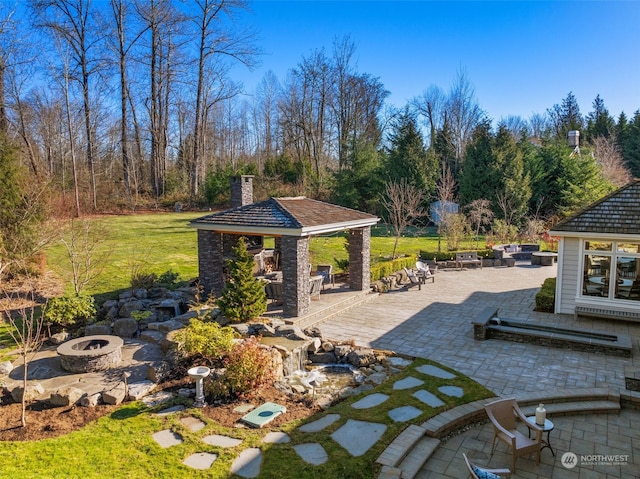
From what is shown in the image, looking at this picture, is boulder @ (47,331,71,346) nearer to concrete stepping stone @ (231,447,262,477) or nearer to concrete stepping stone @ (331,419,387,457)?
concrete stepping stone @ (231,447,262,477)

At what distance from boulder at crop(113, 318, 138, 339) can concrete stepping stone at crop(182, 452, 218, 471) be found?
568 centimetres

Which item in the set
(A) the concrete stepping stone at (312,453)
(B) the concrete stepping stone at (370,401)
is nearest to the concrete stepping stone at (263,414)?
(A) the concrete stepping stone at (312,453)

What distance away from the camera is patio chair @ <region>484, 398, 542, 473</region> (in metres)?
5.42

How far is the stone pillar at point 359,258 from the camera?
14352 millimetres

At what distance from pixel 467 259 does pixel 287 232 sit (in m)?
12.0

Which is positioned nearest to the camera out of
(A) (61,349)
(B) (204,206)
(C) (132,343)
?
(A) (61,349)

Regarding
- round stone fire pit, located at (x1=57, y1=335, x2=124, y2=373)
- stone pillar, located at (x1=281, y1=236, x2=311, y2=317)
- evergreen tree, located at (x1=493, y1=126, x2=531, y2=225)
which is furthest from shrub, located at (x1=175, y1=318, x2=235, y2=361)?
evergreen tree, located at (x1=493, y1=126, x2=531, y2=225)

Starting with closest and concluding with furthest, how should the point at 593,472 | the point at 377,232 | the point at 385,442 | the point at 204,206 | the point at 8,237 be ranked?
the point at 593,472 < the point at 385,442 < the point at 8,237 < the point at 377,232 < the point at 204,206

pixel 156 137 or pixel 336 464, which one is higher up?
pixel 156 137

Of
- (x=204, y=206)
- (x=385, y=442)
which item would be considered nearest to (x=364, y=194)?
(x=204, y=206)

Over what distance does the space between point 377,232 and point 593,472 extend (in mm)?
24615

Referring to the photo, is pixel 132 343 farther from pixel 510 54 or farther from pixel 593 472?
pixel 510 54

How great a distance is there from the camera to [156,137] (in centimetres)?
3472

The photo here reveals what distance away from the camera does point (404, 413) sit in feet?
22.0
